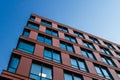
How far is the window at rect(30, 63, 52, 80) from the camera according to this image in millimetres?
17938

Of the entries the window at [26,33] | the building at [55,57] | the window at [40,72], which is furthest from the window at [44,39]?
the window at [40,72]

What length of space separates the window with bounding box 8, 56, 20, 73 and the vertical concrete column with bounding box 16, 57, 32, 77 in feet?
1.86

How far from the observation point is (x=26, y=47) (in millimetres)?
22047

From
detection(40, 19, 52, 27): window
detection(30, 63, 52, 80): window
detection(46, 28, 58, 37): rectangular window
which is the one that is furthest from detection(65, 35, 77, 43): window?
detection(30, 63, 52, 80): window

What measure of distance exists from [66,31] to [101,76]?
500 inches

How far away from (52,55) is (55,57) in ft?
1.56

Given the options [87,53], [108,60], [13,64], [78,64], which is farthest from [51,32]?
[13,64]

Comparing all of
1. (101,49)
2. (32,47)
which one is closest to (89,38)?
(101,49)

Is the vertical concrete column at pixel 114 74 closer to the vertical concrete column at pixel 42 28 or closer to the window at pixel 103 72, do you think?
the window at pixel 103 72

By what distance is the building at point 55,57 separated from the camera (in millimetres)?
18297

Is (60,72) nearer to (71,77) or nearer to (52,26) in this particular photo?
(71,77)

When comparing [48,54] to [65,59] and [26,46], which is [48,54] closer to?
[65,59]

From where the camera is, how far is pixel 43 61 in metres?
20.2

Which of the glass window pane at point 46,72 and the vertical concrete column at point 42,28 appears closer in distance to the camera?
the glass window pane at point 46,72
